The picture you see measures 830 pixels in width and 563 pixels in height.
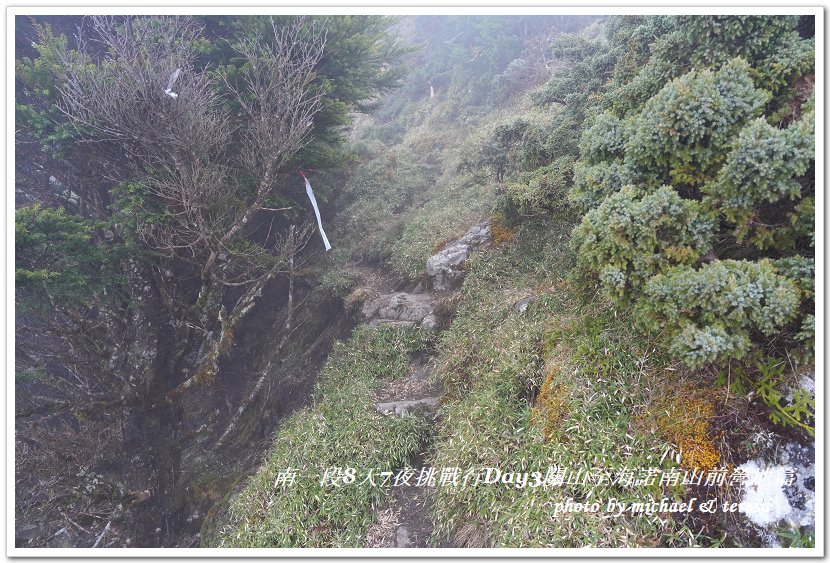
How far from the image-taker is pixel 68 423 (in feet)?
22.7

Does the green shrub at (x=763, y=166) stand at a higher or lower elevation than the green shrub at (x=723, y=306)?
higher

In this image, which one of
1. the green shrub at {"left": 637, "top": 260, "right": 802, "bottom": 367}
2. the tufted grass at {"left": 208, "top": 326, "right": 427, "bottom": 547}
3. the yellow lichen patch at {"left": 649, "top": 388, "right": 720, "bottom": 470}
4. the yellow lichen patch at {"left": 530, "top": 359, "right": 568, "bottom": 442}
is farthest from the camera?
the tufted grass at {"left": 208, "top": 326, "right": 427, "bottom": 547}

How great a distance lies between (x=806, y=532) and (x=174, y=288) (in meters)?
8.71

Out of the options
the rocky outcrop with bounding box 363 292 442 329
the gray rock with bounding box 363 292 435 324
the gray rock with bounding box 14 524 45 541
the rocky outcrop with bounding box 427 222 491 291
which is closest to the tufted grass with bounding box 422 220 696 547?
the rocky outcrop with bounding box 363 292 442 329

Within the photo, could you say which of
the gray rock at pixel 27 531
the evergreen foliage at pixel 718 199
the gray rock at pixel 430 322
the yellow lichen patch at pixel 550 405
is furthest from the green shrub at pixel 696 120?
the gray rock at pixel 27 531

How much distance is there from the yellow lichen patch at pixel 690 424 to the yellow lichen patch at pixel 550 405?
30.7 inches

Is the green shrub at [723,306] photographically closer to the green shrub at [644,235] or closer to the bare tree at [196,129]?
the green shrub at [644,235]

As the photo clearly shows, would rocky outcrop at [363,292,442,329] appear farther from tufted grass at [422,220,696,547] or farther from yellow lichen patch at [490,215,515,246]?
tufted grass at [422,220,696,547]

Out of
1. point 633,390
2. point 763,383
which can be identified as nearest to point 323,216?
point 633,390

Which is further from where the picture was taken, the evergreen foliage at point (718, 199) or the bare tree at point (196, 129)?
the bare tree at point (196, 129)

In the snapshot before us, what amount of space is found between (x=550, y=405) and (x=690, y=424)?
3.92 feet

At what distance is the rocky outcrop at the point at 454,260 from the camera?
26.3ft

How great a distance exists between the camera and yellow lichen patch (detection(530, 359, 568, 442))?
13.8 ft

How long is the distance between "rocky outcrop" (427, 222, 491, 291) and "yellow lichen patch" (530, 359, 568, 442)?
351 centimetres
